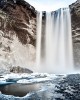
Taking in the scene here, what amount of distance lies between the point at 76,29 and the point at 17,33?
1248cm

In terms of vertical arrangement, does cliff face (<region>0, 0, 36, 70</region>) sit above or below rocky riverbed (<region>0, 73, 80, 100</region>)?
above

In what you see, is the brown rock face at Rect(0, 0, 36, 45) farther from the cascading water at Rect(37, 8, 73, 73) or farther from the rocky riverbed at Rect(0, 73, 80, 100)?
the rocky riverbed at Rect(0, 73, 80, 100)

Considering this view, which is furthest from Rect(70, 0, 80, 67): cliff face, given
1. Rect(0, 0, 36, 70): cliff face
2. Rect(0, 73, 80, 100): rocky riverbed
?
Rect(0, 73, 80, 100): rocky riverbed

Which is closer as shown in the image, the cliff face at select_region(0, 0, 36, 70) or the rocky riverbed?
the rocky riverbed

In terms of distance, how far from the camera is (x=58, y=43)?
37812 millimetres

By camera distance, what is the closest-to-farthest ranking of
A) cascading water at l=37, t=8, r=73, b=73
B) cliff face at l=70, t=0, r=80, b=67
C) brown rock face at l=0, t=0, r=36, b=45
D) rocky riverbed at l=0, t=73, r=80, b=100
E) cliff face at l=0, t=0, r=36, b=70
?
rocky riverbed at l=0, t=73, r=80, b=100
cliff face at l=0, t=0, r=36, b=70
brown rock face at l=0, t=0, r=36, b=45
cascading water at l=37, t=8, r=73, b=73
cliff face at l=70, t=0, r=80, b=67

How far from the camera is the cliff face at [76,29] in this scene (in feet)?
124

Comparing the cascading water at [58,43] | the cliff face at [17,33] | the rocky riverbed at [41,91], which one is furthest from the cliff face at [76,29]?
the rocky riverbed at [41,91]

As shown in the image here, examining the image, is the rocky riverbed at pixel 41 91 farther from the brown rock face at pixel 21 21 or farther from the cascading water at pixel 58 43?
the cascading water at pixel 58 43

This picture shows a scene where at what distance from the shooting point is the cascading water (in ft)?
123

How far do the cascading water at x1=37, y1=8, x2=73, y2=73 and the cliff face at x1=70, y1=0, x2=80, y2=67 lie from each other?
871 mm

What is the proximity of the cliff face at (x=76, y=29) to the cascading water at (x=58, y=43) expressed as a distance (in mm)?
871

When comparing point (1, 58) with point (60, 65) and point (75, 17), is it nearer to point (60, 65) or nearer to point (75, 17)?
point (60, 65)

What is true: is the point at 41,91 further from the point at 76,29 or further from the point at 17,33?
the point at 76,29
